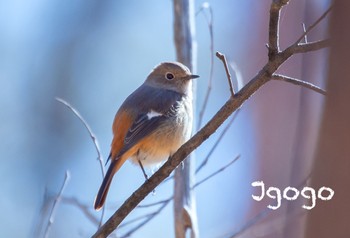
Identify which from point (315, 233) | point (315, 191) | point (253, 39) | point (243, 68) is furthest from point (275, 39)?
point (253, 39)

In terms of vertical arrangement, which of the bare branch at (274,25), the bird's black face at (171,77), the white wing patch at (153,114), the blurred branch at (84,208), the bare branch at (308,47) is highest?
the bird's black face at (171,77)

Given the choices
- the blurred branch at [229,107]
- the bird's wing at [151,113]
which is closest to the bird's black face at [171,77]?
the bird's wing at [151,113]

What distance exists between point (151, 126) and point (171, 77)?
66 cm

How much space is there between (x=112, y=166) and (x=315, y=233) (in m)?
2.16

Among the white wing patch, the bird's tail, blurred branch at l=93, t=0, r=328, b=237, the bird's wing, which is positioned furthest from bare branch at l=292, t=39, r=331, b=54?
the white wing patch

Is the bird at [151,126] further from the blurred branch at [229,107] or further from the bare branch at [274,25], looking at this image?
the bare branch at [274,25]

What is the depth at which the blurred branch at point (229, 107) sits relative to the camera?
7.18ft

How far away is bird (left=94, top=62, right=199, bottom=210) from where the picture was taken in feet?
11.6

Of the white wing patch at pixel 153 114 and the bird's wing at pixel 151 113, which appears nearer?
the bird's wing at pixel 151 113

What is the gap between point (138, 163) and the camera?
3697 mm

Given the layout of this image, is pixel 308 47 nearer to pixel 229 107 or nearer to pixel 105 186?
pixel 229 107

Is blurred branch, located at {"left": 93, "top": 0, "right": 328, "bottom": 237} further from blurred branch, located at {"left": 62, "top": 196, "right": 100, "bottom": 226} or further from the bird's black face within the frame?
the bird's black face

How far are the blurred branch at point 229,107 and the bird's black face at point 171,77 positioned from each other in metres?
1.42

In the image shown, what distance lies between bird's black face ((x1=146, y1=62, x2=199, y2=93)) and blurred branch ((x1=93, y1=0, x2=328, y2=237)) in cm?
142
